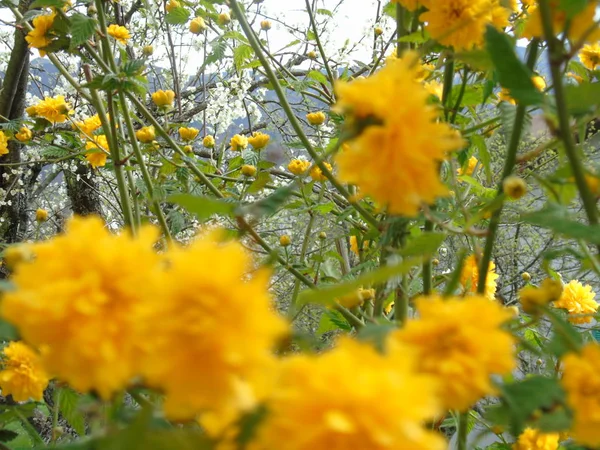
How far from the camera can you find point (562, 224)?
0.36 m

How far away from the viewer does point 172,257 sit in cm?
22

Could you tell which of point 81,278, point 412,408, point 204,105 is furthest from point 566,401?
point 204,105

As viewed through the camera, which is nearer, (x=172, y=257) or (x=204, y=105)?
(x=172, y=257)

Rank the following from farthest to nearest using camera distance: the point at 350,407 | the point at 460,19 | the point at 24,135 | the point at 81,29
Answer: the point at 24,135
the point at 81,29
the point at 460,19
the point at 350,407

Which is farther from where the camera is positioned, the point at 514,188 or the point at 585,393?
the point at 514,188

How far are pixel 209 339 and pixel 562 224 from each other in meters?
0.26

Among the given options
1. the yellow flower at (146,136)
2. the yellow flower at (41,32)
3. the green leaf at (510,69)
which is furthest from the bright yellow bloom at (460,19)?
the yellow flower at (146,136)

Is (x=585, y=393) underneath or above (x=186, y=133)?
underneath

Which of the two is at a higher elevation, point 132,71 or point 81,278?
point 132,71

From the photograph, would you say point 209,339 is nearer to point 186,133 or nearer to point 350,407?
point 350,407

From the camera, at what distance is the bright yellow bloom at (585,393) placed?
0.26m

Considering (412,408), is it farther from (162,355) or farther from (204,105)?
(204,105)

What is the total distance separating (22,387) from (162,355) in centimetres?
49

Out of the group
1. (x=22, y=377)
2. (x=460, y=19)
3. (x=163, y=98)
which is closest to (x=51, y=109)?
(x=163, y=98)
